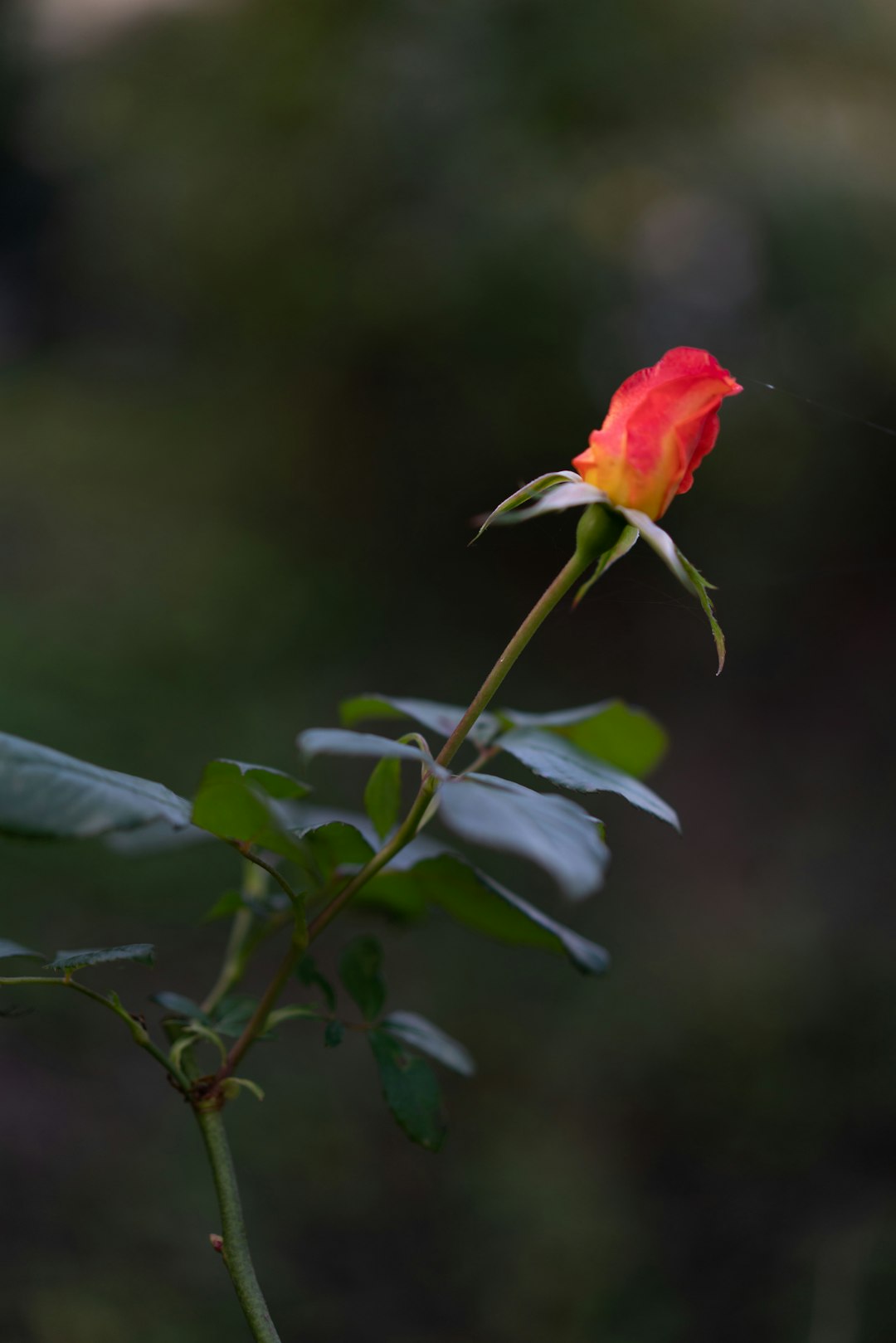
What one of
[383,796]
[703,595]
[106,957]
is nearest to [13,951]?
[106,957]

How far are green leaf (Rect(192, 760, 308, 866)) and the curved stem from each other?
0.30 feet

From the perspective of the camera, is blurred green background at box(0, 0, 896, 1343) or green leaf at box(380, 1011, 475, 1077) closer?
green leaf at box(380, 1011, 475, 1077)

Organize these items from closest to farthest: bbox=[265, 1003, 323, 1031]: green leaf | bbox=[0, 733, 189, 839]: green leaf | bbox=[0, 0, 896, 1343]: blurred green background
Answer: bbox=[0, 733, 189, 839]: green leaf
bbox=[265, 1003, 323, 1031]: green leaf
bbox=[0, 0, 896, 1343]: blurred green background

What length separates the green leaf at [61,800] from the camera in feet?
0.83

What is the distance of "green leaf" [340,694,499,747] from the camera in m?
0.41

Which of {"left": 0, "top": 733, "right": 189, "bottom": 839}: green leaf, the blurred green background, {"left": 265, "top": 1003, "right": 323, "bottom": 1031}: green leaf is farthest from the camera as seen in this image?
the blurred green background

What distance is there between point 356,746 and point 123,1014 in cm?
12

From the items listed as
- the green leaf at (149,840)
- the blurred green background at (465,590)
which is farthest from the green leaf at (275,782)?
the blurred green background at (465,590)

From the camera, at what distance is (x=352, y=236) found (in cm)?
244

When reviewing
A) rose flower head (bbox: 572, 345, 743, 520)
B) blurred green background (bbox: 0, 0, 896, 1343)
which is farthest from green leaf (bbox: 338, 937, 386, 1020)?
blurred green background (bbox: 0, 0, 896, 1343)

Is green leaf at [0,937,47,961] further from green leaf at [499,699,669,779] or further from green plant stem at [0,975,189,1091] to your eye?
green leaf at [499,699,669,779]

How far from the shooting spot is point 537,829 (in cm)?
41

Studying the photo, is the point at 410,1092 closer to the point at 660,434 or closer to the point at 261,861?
the point at 261,861

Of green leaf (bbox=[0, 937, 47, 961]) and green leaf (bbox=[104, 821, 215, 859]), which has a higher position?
green leaf (bbox=[0, 937, 47, 961])
